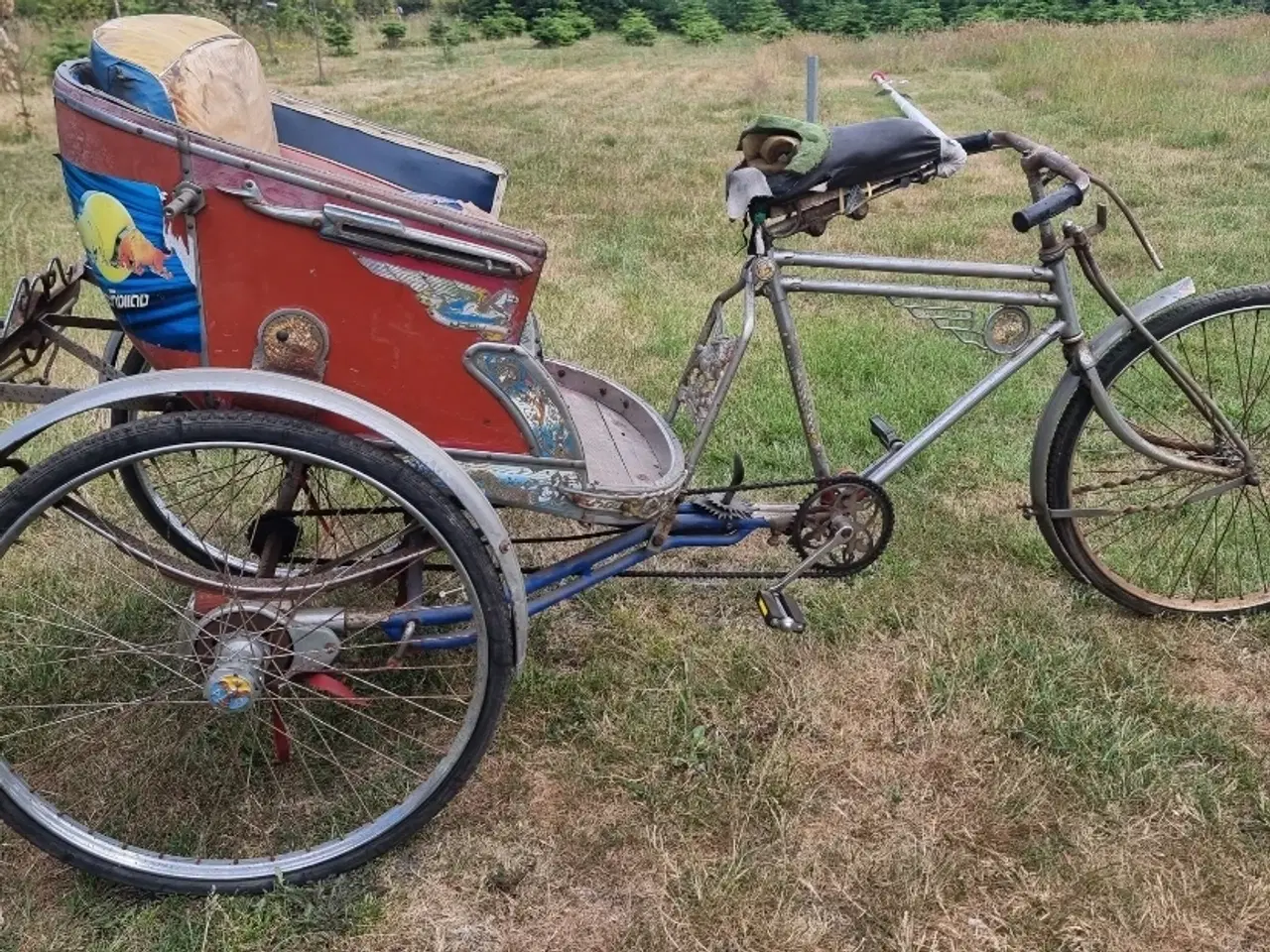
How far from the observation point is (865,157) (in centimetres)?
234

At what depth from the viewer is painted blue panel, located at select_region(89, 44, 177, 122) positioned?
1.88 metres

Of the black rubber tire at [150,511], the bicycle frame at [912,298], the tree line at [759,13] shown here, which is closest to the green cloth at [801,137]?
the bicycle frame at [912,298]

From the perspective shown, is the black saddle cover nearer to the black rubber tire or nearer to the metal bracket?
the metal bracket

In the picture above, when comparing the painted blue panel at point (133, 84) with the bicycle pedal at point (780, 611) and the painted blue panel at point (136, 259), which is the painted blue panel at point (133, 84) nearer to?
the painted blue panel at point (136, 259)

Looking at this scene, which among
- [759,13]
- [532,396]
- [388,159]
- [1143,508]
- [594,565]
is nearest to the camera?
[532,396]

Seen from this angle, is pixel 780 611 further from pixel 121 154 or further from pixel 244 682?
pixel 121 154

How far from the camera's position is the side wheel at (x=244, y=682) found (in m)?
1.91

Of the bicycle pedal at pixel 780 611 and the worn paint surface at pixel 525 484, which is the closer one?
the worn paint surface at pixel 525 484

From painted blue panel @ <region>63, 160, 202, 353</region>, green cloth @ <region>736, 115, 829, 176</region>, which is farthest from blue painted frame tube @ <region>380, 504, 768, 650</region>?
green cloth @ <region>736, 115, 829, 176</region>

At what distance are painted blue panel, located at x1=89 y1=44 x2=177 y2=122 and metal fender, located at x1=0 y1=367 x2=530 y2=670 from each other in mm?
475

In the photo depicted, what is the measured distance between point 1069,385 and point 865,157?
0.82 meters

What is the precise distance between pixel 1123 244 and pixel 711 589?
454 cm

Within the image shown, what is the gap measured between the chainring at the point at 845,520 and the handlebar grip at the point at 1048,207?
0.67m

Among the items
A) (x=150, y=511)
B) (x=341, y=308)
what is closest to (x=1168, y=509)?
(x=341, y=308)
